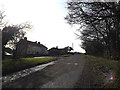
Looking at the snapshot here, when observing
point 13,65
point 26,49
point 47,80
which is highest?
point 26,49

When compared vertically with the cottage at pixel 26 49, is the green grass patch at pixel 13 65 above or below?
below

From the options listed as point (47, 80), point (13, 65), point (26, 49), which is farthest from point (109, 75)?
point (26, 49)

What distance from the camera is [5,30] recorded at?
2131 cm

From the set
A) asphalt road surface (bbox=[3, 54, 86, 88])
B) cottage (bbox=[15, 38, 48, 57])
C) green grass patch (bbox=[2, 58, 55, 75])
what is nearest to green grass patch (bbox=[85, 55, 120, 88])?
asphalt road surface (bbox=[3, 54, 86, 88])

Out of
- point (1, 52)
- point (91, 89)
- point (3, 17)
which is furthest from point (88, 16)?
point (3, 17)

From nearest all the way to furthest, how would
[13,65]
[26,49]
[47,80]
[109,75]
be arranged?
[47,80] → [109,75] → [13,65] → [26,49]

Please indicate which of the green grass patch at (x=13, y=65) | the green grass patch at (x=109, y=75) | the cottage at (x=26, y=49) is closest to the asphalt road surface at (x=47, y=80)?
the green grass patch at (x=109, y=75)

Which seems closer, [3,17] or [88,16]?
[88,16]

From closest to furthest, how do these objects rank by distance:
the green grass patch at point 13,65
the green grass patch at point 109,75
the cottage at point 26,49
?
the green grass patch at point 109,75, the green grass patch at point 13,65, the cottage at point 26,49

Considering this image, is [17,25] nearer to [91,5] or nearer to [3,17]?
[3,17]

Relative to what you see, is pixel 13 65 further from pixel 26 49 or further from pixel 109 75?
pixel 26 49

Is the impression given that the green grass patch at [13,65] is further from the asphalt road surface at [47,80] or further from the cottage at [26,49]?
the cottage at [26,49]

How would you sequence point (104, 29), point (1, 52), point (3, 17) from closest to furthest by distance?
point (1, 52), point (104, 29), point (3, 17)

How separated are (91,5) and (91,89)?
8419 mm
